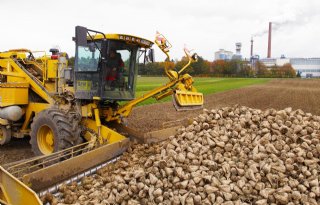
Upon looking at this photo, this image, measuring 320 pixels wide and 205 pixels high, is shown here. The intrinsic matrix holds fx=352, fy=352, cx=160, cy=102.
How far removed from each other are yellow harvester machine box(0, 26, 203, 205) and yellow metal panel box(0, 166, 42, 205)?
1.13 metres

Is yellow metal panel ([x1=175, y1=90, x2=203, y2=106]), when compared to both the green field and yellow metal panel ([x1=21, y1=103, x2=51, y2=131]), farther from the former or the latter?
the green field

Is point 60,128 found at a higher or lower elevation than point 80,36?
lower

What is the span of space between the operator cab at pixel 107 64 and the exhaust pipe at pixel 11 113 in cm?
210

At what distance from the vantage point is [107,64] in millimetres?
7484

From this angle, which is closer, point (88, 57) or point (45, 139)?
point (88, 57)

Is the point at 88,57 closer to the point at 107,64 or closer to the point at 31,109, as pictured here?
the point at 107,64

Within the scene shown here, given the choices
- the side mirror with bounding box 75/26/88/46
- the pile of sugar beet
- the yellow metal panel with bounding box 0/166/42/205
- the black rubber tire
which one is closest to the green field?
the black rubber tire

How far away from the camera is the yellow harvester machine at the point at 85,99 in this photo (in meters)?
7.06

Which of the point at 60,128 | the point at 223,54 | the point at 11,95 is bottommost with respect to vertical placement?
the point at 60,128

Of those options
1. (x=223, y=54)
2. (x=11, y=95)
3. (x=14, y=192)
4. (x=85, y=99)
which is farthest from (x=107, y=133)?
(x=223, y=54)

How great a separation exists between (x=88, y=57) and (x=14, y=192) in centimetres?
347

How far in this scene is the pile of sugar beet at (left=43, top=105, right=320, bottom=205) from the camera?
4.62 meters

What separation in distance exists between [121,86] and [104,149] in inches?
76.2

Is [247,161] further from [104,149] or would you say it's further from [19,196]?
[19,196]
